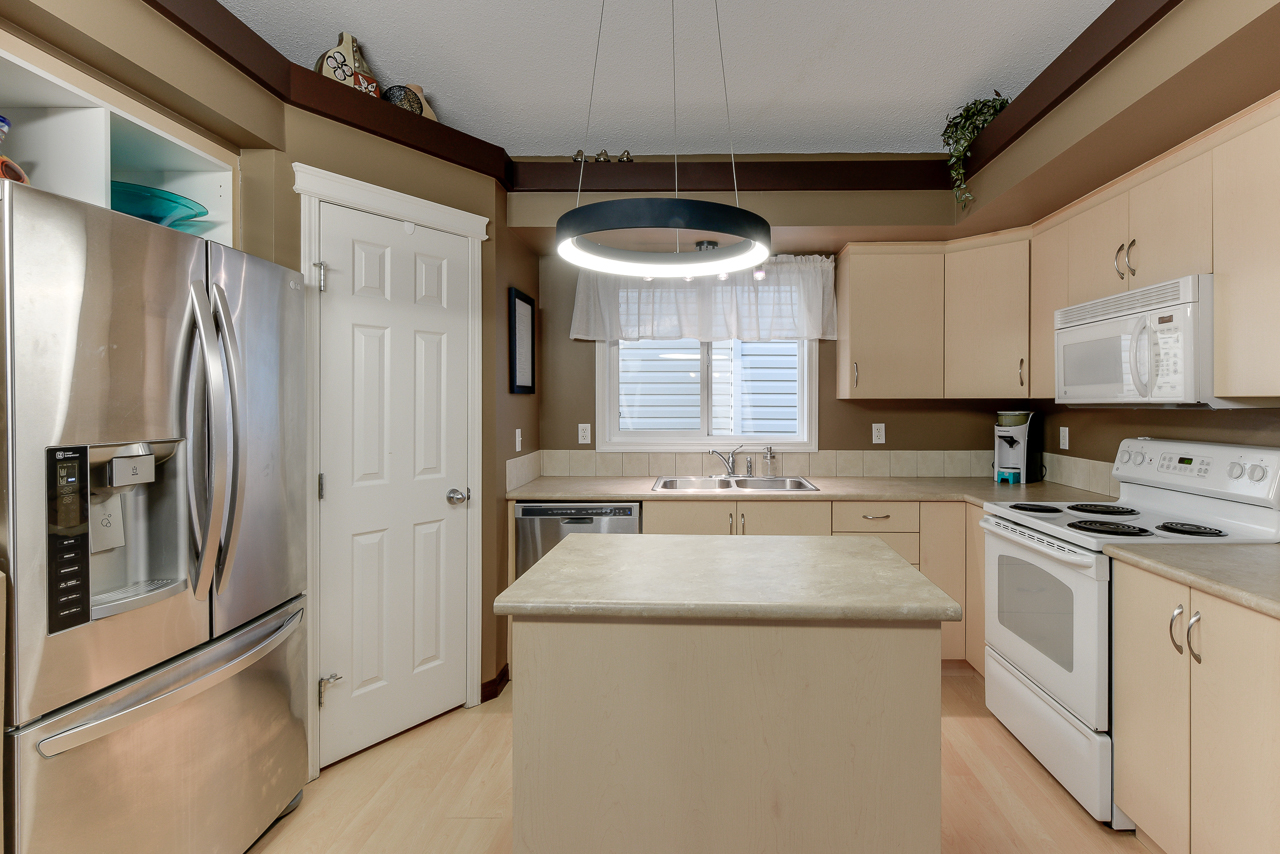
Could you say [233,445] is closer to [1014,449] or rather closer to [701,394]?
[701,394]

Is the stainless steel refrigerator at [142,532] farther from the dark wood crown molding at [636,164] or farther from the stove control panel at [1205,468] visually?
the stove control panel at [1205,468]

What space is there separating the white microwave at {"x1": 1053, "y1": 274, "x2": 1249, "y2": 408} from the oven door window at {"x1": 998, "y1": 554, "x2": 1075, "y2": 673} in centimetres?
70

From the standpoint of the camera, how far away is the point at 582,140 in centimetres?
285

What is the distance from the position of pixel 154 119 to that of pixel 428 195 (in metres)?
0.88

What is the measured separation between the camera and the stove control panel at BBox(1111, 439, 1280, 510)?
6.07ft

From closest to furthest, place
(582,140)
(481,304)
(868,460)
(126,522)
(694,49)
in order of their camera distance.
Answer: (126,522) < (694,49) < (481,304) < (582,140) < (868,460)

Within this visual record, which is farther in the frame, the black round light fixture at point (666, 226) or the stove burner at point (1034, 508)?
the stove burner at point (1034, 508)

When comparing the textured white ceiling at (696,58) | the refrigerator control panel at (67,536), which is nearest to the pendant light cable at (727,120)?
the textured white ceiling at (696,58)

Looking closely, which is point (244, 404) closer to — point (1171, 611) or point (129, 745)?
point (129, 745)

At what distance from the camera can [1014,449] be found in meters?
3.09

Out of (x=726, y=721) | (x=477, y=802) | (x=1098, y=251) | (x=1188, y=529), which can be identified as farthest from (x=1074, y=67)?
(x=477, y=802)

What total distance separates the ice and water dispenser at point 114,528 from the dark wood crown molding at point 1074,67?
2.78m

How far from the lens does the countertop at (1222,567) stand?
135 centimetres

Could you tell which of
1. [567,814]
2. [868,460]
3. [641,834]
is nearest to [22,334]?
[567,814]
